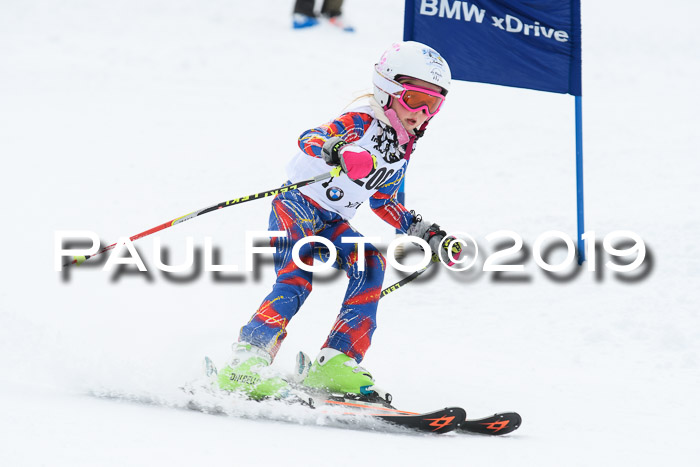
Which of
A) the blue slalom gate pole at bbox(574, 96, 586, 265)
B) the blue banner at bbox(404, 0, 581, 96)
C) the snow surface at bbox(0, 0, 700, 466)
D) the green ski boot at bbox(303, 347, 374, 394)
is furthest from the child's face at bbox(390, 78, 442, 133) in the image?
the blue slalom gate pole at bbox(574, 96, 586, 265)

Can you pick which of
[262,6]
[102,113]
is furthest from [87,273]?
[262,6]

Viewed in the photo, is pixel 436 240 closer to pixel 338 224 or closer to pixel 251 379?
pixel 338 224

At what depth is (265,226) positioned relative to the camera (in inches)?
292

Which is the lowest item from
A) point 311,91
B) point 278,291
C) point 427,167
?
point 278,291

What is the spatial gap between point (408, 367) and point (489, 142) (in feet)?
16.6

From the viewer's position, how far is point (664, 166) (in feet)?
26.5

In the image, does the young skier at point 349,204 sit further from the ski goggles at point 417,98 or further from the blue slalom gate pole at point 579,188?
the blue slalom gate pole at point 579,188

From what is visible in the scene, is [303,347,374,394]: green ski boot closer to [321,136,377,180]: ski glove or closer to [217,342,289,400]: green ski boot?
[217,342,289,400]: green ski boot

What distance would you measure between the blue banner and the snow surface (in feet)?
4.37

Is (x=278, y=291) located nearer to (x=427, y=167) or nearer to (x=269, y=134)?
(x=427, y=167)

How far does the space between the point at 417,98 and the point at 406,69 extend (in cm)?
15

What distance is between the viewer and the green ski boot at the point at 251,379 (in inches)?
139

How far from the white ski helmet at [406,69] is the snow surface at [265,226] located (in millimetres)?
251

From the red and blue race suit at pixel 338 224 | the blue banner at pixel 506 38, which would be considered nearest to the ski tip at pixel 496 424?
the red and blue race suit at pixel 338 224
